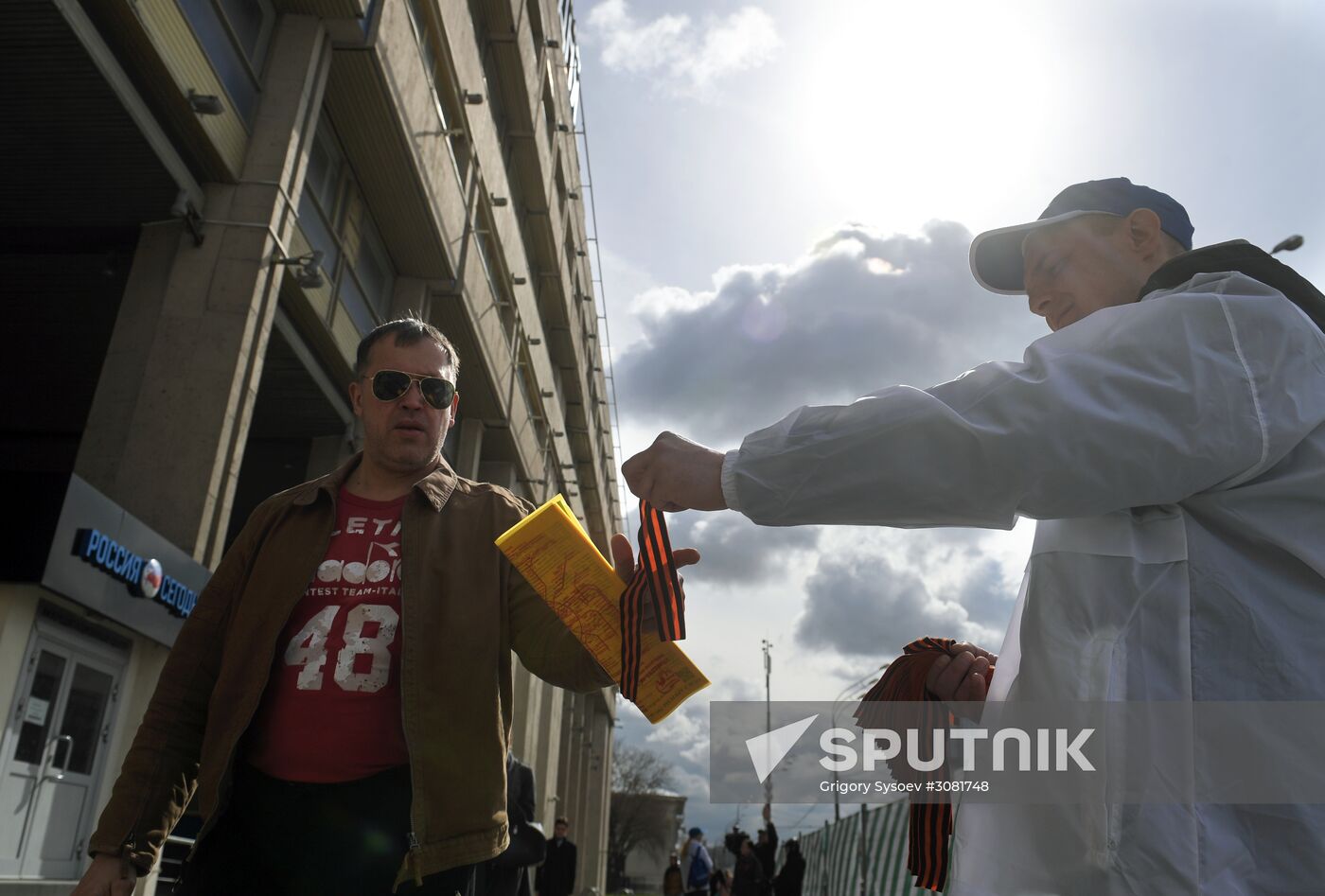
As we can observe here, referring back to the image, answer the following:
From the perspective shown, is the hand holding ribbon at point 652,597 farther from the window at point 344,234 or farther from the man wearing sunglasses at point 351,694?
the window at point 344,234

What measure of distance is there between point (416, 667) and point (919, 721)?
1279 millimetres

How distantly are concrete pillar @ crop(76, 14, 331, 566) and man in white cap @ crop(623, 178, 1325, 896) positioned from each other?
28.1 ft

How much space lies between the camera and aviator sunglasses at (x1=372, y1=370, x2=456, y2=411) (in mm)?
3025

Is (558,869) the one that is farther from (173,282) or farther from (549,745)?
(549,745)

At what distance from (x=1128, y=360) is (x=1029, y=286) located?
2.11ft

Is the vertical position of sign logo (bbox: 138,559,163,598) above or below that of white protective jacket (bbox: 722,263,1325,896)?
above

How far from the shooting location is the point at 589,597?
8.32 ft

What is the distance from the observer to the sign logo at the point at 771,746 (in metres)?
2.48

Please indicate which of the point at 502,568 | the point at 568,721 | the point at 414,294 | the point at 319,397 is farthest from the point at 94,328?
the point at 568,721

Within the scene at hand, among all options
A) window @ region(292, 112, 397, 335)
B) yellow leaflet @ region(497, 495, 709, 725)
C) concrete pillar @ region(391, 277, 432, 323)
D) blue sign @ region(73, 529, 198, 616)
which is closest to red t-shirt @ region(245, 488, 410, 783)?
yellow leaflet @ region(497, 495, 709, 725)

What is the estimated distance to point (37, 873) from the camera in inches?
301

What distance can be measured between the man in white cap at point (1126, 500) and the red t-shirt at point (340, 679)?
1.39 meters

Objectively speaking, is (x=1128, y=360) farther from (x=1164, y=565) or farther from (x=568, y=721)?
(x=568, y=721)

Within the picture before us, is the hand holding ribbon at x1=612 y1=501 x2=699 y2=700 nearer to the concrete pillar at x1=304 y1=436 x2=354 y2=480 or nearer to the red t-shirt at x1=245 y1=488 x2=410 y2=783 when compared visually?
the red t-shirt at x1=245 y1=488 x2=410 y2=783
